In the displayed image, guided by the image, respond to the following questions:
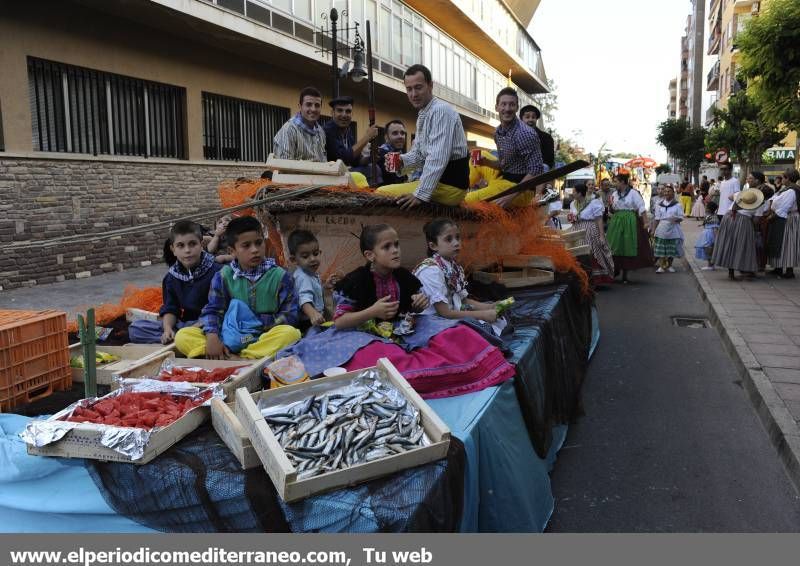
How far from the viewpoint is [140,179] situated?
41.3ft

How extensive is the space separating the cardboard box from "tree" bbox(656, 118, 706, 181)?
168 feet

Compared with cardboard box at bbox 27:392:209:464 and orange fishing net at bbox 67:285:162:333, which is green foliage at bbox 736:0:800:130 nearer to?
orange fishing net at bbox 67:285:162:333

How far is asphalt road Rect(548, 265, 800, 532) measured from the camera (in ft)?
11.8

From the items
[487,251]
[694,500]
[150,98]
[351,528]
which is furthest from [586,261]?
[150,98]

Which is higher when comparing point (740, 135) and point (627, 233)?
point (740, 135)

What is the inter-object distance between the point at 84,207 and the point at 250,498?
10675mm

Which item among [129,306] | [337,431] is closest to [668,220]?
[129,306]

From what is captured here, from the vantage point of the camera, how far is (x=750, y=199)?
1152 centimetres

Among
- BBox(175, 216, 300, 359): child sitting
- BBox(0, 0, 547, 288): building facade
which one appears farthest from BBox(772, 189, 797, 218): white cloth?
BBox(0, 0, 547, 288): building facade

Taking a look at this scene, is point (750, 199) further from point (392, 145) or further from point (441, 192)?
point (441, 192)

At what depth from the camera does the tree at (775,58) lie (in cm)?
983

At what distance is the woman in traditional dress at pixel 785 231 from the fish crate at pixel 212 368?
37.3 ft

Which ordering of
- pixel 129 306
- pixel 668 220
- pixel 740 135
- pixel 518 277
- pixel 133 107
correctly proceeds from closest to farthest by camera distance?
pixel 129 306
pixel 518 277
pixel 133 107
pixel 668 220
pixel 740 135

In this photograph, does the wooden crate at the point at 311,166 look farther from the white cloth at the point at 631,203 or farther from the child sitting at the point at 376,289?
the white cloth at the point at 631,203
